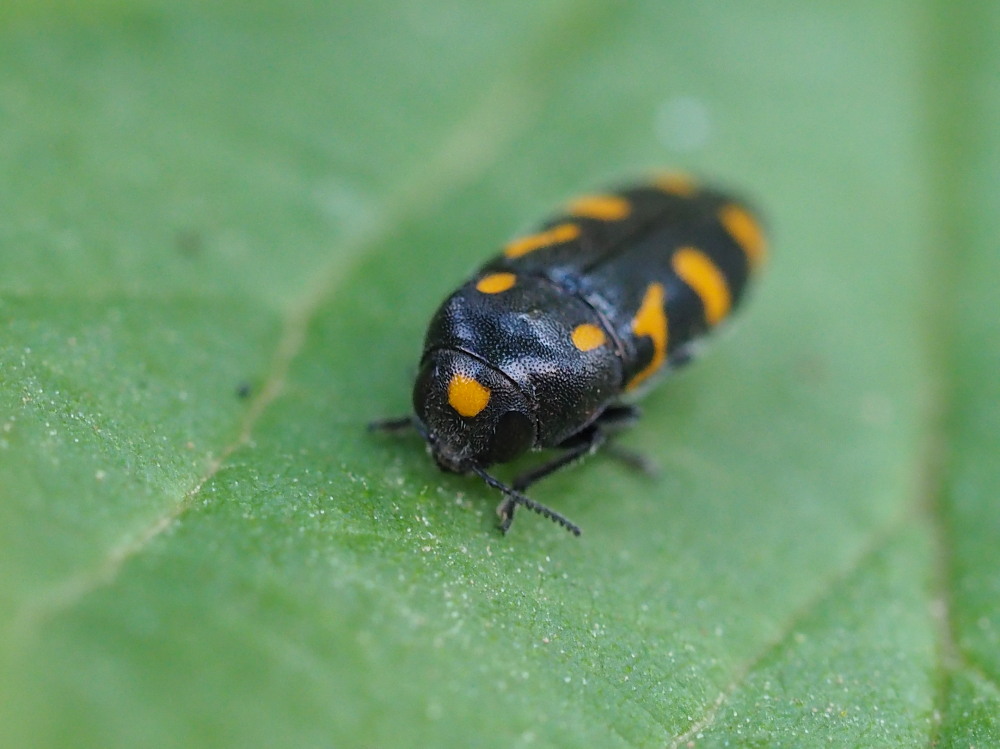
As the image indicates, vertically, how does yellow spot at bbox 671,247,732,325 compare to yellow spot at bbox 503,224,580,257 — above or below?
above

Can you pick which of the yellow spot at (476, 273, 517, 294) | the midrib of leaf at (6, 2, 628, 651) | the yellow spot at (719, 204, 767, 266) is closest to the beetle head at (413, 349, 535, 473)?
the yellow spot at (476, 273, 517, 294)

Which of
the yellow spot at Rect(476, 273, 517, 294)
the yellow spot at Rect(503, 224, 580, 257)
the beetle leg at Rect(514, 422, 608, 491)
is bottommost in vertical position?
the beetle leg at Rect(514, 422, 608, 491)

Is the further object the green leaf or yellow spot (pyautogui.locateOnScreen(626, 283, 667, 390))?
yellow spot (pyautogui.locateOnScreen(626, 283, 667, 390))

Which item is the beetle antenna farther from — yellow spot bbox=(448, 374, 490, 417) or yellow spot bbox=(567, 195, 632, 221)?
yellow spot bbox=(567, 195, 632, 221)

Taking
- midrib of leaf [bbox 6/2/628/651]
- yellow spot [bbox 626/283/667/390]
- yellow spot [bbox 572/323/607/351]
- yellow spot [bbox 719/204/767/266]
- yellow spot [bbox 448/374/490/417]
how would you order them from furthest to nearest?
yellow spot [bbox 719/204/767/266]
yellow spot [bbox 626/283/667/390]
yellow spot [bbox 572/323/607/351]
yellow spot [bbox 448/374/490/417]
midrib of leaf [bbox 6/2/628/651]

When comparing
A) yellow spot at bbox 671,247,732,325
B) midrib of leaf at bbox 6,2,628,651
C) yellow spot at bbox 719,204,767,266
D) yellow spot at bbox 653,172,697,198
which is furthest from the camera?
yellow spot at bbox 653,172,697,198
